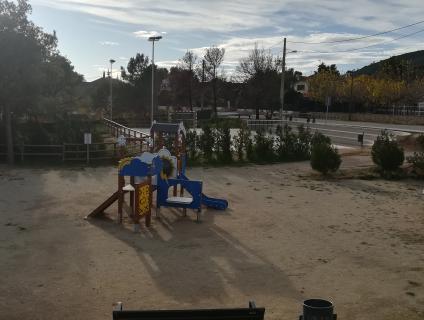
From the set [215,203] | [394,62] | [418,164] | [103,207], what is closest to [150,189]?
[103,207]

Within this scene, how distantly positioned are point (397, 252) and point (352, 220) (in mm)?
2524

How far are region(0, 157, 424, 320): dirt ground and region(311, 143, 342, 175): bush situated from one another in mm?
3140

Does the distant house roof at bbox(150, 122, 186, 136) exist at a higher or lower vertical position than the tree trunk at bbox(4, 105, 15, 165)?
higher

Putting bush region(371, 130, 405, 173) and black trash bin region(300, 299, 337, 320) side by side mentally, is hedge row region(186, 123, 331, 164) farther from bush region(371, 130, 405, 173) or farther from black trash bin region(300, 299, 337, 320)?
black trash bin region(300, 299, 337, 320)

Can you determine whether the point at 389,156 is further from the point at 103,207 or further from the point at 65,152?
the point at 65,152

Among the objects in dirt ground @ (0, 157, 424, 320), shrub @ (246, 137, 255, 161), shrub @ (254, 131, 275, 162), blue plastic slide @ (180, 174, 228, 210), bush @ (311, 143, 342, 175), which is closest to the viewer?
dirt ground @ (0, 157, 424, 320)

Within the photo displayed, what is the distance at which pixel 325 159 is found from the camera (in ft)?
58.7

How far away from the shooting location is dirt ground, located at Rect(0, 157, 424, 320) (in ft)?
21.7

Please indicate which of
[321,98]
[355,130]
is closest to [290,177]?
[355,130]

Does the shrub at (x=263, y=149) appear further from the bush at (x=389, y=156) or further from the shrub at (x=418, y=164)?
the shrub at (x=418, y=164)

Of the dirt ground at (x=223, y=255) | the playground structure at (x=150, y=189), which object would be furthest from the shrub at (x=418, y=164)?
the playground structure at (x=150, y=189)

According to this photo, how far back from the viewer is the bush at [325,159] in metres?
17.9

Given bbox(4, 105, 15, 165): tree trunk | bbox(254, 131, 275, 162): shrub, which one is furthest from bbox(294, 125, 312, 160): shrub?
bbox(4, 105, 15, 165): tree trunk

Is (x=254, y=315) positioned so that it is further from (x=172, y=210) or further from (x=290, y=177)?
(x=290, y=177)
